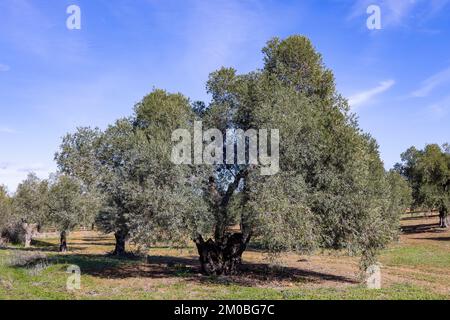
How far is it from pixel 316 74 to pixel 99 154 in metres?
20.4

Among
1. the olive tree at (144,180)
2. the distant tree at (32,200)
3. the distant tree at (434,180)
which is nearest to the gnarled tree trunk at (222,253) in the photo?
the olive tree at (144,180)

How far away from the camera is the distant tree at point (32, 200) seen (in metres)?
61.1

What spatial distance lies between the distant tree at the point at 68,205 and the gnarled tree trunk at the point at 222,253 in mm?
22837

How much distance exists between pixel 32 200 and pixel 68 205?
42.5 ft

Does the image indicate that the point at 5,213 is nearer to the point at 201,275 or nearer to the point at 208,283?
the point at 201,275

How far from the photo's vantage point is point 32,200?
61656 mm

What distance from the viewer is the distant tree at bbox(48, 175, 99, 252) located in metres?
48.5

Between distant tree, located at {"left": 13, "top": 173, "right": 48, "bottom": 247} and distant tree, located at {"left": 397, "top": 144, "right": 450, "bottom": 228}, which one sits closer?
distant tree, located at {"left": 13, "top": 173, "right": 48, "bottom": 247}

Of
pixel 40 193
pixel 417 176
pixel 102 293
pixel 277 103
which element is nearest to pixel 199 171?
pixel 277 103

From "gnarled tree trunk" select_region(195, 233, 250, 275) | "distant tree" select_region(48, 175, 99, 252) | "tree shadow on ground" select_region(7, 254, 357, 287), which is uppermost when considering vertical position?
"distant tree" select_region(48, 175, 99, 252)

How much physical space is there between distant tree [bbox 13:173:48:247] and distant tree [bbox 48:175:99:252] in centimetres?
730

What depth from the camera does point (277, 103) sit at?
25625mm

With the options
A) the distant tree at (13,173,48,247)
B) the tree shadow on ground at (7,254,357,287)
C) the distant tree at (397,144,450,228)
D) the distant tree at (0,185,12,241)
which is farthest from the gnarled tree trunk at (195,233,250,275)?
the distant tree at (397,144,450,228)

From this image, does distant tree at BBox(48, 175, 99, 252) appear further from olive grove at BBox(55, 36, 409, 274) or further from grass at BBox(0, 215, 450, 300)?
olive grove at BBox(55, 36, 409, 274)
